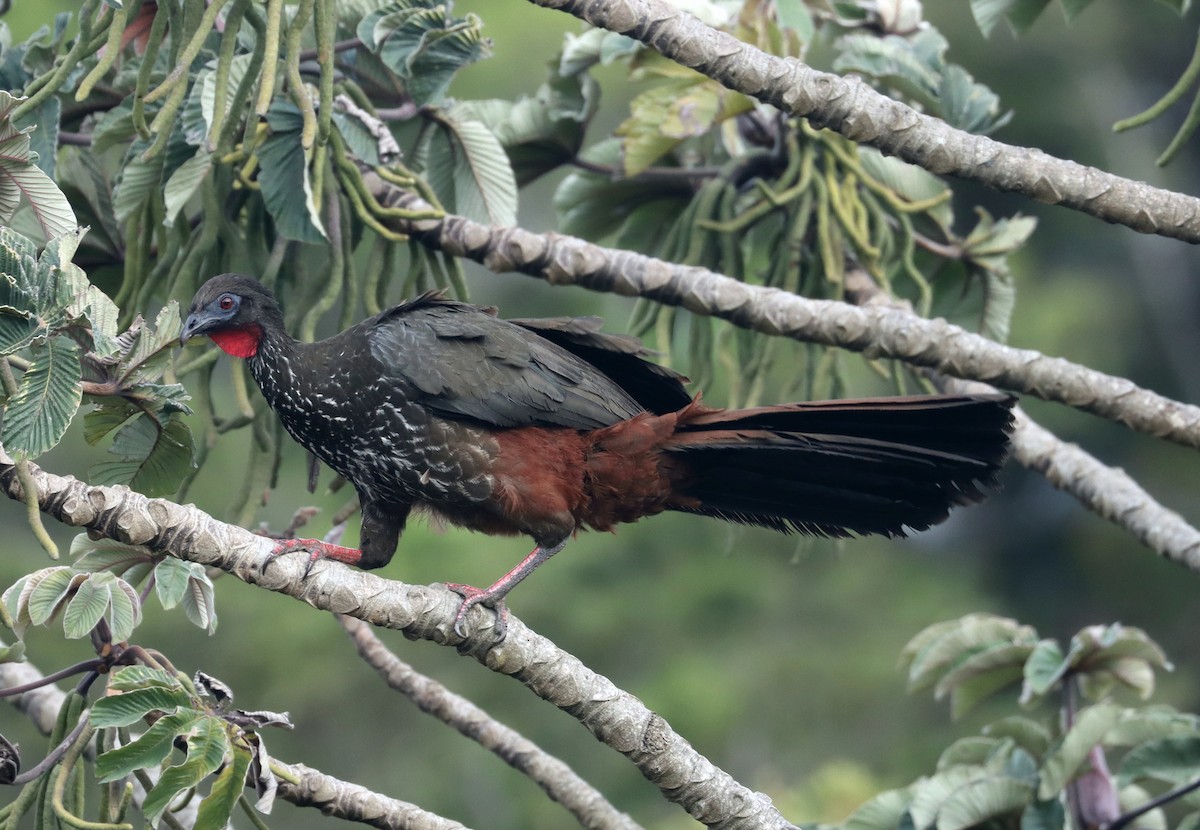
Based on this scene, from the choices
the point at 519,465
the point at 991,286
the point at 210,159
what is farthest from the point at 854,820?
the point at 210,159

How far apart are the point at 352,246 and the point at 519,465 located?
2.30 ft

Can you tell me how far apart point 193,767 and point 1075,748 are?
1744mm

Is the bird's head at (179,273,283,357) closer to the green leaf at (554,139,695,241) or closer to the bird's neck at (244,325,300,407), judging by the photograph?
the bird's neck at (244,325,300,407)

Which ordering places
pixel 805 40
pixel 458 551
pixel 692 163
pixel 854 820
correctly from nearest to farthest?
pixel 854 820, pixel 805 40, pixel 692 163, pixel 458 551

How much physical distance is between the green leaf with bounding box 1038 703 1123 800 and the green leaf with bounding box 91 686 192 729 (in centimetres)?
169

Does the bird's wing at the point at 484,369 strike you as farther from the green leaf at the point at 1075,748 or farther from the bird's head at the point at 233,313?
the green leaf at the point at 1075,748

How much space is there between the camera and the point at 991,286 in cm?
378

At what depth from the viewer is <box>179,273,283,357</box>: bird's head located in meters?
2.64

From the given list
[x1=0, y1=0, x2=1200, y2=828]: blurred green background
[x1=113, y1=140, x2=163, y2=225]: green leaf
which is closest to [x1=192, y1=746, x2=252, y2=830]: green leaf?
[x1=113, y1=140, x2=163, y2=225]: green leaf

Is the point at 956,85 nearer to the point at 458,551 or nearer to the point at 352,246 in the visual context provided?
the point at 352,246

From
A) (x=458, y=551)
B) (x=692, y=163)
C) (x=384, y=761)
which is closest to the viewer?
(x=692, y=163)

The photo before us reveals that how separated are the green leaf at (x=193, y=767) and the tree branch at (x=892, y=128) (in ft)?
4.65

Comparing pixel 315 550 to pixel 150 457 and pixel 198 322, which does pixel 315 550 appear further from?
pixel 198 322

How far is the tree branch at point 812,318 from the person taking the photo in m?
2.89
